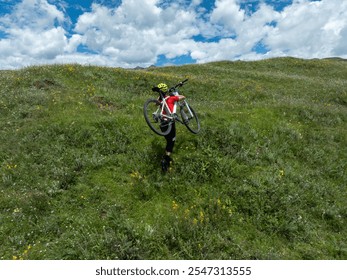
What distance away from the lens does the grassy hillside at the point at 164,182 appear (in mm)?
8391

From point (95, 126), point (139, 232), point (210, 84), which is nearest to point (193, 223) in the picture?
point (139, 232)

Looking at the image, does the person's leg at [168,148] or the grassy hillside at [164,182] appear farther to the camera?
the person's leg at [168,148]

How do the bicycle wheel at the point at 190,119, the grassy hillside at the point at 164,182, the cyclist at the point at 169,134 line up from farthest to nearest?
the bicycle wheel at the point at 190,119 < the cyclist at the point at 169,134 < the grassy hillside at the point at 164,182

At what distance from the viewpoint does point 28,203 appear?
958cm

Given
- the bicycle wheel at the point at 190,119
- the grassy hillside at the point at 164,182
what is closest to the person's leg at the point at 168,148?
the grassy hillside at the point at 164,182

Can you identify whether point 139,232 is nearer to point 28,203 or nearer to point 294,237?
point 28,203

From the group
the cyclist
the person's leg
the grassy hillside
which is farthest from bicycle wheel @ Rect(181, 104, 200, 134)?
the person's leg

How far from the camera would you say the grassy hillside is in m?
8.39

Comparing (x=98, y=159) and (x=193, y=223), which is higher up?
(x=98, y=159)

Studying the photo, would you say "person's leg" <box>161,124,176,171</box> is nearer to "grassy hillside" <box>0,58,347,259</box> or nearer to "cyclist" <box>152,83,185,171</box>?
"cyclist" <box>152,83,185,171</box>

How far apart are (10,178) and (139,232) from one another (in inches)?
256

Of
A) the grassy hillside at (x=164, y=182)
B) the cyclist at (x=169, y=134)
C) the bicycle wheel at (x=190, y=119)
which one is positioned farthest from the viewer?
the bicycle wheel at (x=190, y=119)

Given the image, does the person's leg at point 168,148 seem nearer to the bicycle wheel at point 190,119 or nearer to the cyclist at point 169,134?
the cyclist at point 169,134

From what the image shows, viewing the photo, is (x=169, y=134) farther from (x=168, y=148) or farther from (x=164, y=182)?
(x=164, y=182)
